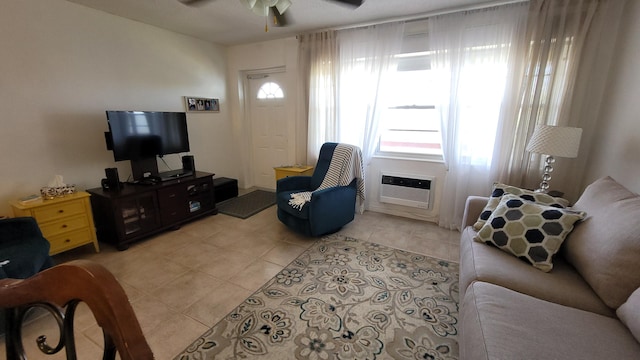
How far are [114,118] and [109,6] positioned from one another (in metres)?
1.16

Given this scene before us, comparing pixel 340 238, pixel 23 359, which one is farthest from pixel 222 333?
pixel 340 238

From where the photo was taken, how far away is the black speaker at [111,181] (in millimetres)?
2709

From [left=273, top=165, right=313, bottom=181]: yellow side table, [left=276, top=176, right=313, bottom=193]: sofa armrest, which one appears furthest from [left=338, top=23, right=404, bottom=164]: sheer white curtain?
[left=276, top=176, right=313, bottom=193]: sofa armrest

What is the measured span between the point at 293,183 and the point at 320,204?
0.68m

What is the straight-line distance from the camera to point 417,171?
3357 mm

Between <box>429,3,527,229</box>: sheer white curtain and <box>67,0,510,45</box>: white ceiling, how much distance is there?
0.69 ft

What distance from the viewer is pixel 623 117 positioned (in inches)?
81.4

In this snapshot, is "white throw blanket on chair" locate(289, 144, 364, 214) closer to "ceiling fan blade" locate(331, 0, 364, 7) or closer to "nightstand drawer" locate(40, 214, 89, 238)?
"ceiling fan blade" locate(331, 0, 364, 7)

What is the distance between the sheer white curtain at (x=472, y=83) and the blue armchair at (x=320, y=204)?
3.55 ft

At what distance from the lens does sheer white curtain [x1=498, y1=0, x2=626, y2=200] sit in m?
2.29

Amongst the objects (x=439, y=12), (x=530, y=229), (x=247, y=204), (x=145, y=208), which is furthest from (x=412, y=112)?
(x=145, y=208)

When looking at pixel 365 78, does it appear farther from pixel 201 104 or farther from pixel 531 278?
pixel 531 278

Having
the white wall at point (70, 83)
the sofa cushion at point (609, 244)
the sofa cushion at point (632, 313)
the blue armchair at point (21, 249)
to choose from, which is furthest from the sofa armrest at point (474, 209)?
the white wall at point (70, 83)

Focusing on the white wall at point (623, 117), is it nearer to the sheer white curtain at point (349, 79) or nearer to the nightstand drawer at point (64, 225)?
the sheer white curtain at point (349, 79)
